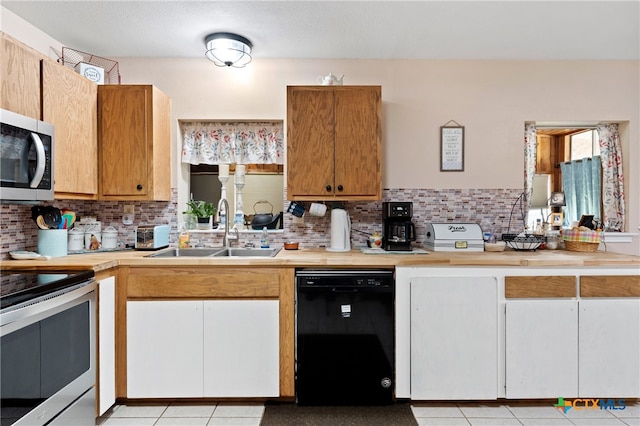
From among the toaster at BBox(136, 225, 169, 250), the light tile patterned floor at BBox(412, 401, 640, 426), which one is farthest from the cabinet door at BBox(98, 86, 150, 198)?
the light tile patterned floor at BBox(412, 401, 640, 426)

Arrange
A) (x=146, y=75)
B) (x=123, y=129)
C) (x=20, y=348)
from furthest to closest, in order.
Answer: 1. (x=146, y=75)
2. (x=123, y=129)
3. (x=20, y=348)

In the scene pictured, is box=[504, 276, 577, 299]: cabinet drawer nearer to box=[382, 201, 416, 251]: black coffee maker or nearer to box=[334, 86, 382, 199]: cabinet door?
box=[382, 201, 416, 251]: black coffee maker

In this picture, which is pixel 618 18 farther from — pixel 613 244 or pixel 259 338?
pixel 259 338

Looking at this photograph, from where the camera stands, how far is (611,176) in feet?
9.48

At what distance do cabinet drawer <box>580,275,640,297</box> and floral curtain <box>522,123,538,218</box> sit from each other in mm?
807

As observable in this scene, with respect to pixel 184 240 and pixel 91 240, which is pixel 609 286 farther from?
pixel 91 240

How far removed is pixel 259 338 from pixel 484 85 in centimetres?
251

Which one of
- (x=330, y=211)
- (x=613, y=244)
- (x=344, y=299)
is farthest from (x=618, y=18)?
(x=344, y=299)

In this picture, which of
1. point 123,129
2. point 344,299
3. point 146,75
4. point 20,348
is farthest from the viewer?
point 146,75

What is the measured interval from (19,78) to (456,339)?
111 inches

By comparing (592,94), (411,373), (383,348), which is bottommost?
(411,373)

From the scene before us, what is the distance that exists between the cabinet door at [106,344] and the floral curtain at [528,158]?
9.83 ft

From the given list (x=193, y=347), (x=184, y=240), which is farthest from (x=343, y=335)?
(x=184, y=240)

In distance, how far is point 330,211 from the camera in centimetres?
283
